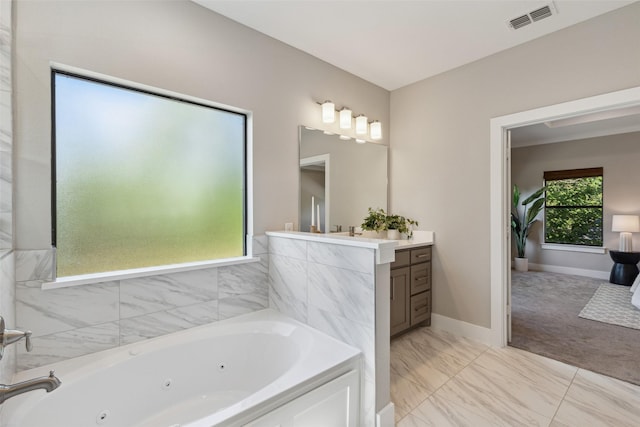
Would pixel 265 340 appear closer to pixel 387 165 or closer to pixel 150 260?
pixel 150 260

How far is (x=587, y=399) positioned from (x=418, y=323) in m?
1.38

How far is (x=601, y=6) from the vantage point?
2088mm

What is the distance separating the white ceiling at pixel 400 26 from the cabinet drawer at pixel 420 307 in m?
2.31

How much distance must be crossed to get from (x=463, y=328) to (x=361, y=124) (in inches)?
90.6

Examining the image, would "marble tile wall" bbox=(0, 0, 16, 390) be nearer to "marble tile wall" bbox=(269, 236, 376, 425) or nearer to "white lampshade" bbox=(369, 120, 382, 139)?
"marble tile wall" bbox=(269, 236, 376, 425)

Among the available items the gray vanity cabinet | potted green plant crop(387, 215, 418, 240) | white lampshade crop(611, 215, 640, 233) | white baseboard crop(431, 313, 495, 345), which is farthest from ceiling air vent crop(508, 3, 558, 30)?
white lampshade crop(611, 215, 640, 233)

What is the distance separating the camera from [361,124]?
124 inches

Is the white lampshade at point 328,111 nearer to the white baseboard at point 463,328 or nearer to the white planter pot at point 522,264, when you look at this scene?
the white baseboard at point 463,328

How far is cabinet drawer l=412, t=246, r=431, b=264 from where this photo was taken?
2.97 meters

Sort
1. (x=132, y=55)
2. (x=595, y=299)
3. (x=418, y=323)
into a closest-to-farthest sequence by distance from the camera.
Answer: (x=132, y=55) < (x=418, y=323) < (x=595, y=299)

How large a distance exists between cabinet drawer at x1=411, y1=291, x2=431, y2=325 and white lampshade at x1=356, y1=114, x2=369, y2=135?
70.3 inches

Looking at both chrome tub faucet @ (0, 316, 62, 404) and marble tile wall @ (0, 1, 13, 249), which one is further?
marble tile wall @ (0, 1, 13, 249)

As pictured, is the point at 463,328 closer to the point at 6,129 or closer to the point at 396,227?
the point at 396,227

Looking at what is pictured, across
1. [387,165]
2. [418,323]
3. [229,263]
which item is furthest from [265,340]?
[387,165]
